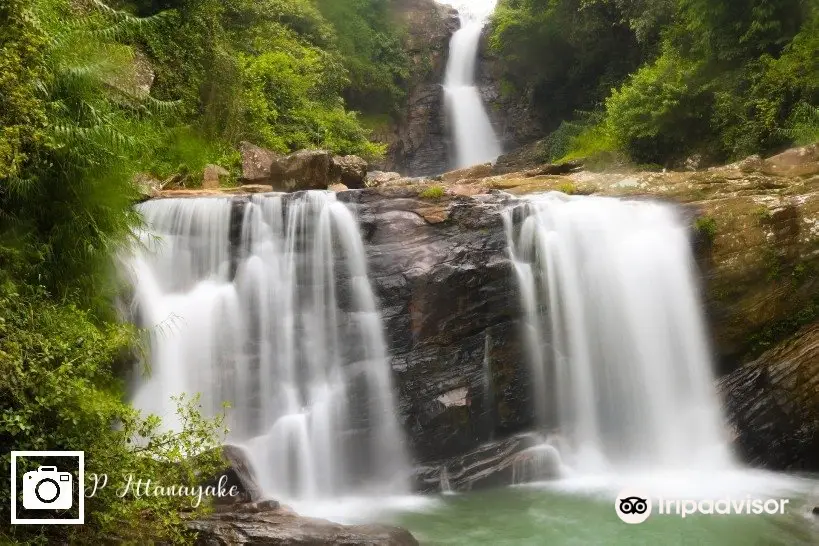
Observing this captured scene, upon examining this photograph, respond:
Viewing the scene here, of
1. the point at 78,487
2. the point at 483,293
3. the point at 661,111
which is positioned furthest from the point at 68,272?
the point at 661,111

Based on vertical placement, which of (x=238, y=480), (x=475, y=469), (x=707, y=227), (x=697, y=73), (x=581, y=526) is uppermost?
(x=697, y=73)

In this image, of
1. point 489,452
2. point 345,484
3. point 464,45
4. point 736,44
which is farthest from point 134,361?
point 464,45

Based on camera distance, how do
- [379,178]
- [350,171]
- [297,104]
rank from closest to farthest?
[350,171], [297,104], [379,178]

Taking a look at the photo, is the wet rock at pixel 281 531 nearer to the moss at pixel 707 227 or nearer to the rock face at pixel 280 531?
the rock face at pixel 280 531

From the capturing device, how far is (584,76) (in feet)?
85.5

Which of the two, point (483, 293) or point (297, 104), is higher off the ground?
point (297, 104)

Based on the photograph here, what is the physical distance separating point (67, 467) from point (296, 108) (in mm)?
16555

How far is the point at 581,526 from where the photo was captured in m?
8.09

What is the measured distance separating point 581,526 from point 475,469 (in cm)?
222

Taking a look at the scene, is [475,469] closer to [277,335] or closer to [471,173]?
[277,335]

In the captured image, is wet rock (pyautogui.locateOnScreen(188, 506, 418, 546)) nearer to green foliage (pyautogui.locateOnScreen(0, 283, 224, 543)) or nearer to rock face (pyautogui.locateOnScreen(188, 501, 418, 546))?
rock face (pyautogui.locateOnScreen(188, 501, 418, 546))

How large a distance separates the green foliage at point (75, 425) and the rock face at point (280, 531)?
0.29m

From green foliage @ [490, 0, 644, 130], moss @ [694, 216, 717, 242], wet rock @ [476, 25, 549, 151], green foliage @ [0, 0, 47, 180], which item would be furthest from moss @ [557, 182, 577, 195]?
wet rock @ [476, 25, 549, 151]

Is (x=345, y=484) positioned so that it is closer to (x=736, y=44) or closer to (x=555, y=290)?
(x=555, y=290)
